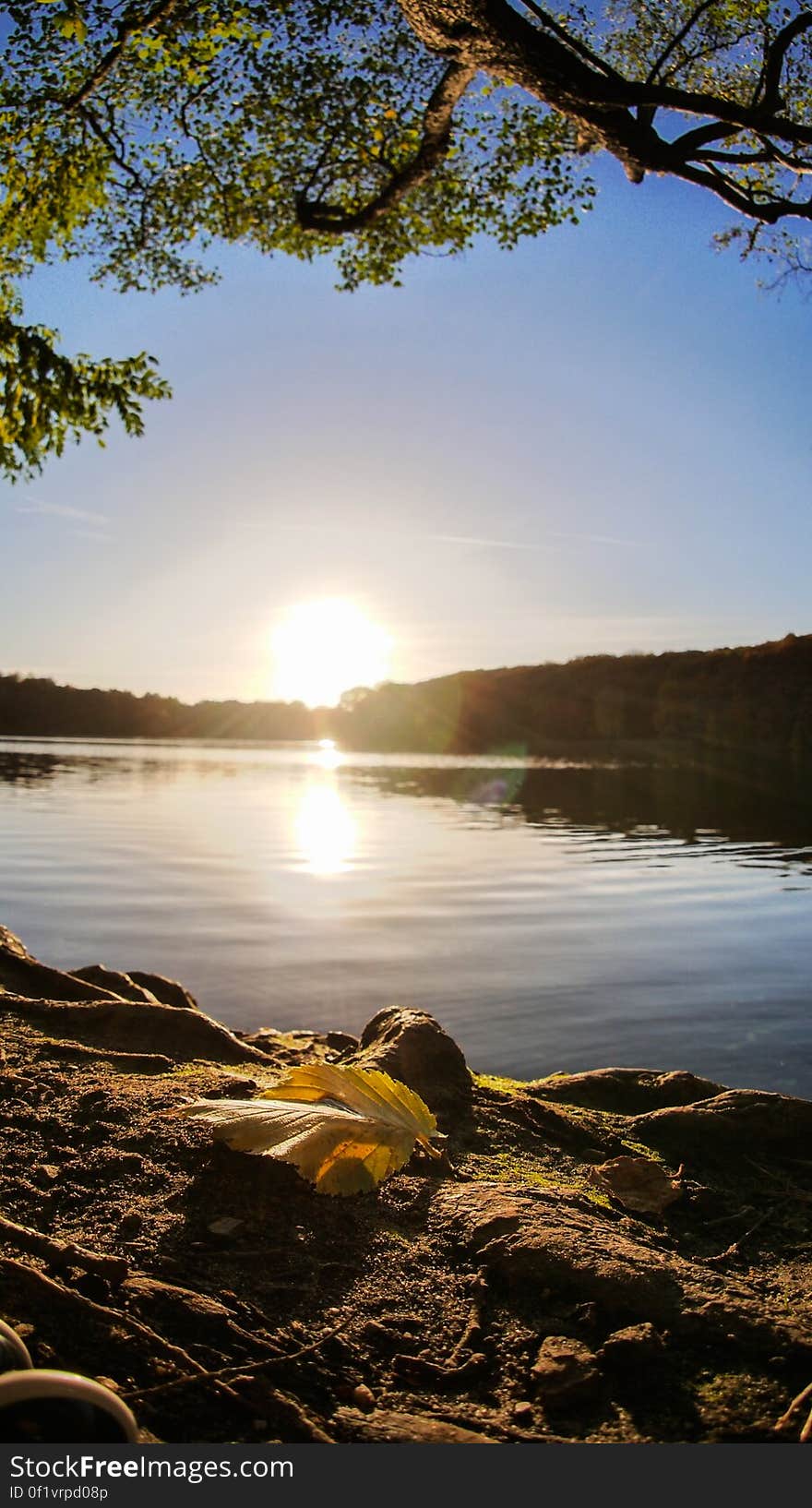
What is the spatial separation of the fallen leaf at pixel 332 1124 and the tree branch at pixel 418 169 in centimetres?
868

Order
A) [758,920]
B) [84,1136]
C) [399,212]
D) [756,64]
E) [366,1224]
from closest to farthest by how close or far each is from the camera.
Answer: [366,1224] < [84,1136] < [756,64] < [399,212] < [758,920]

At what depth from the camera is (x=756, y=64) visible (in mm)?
11422

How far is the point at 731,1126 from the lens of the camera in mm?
4727

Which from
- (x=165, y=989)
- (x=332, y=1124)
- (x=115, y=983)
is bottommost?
(x=165, y=989)

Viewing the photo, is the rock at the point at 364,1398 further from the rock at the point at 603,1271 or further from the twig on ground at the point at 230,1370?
the rock at the point at 603,1271

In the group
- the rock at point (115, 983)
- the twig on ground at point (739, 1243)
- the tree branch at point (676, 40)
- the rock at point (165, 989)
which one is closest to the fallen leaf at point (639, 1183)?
the twig on ground at point (739, 1243)

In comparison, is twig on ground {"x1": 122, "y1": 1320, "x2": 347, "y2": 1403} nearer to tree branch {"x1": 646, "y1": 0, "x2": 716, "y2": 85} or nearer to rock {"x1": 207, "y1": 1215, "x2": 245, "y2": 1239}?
rock {"x1": 207, "y1": 1215, "x2": 245, "y2": 1239}

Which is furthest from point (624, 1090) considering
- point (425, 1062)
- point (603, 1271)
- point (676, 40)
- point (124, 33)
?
point (124, 33)

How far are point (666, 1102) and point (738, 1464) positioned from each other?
11.1ft

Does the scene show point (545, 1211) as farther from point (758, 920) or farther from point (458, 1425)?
point (758, 920)

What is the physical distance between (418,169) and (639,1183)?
984 centimetres

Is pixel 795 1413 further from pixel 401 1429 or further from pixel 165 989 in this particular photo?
pixel 165 989

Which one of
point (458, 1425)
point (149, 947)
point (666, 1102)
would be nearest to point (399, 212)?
point (149, 947)

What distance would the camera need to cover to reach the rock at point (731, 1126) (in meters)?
4.68
